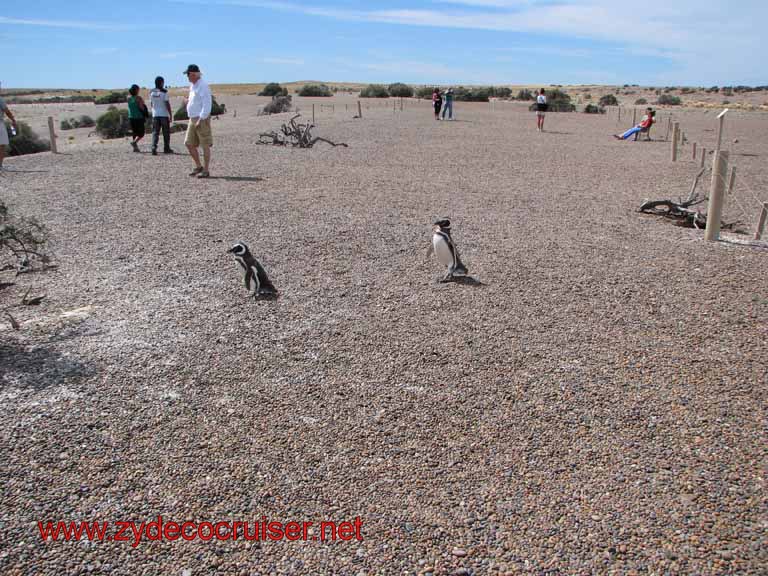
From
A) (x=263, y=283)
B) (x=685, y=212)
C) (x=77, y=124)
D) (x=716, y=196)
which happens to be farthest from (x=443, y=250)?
(x=77, y=124)

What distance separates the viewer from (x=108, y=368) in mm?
4457

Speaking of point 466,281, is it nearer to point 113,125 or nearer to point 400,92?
point 113,125

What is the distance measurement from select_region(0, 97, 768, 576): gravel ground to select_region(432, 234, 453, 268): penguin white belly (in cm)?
40

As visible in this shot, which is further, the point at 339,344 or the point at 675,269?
the point at 675,269

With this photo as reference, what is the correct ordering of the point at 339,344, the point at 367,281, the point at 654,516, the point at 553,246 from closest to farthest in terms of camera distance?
the point at 654,516 → the point at 339,344 → the point at 367,281 → the point at 553,246

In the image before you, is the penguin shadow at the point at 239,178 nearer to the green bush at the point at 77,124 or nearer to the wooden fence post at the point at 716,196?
the wooden fence post at the point at 716,196

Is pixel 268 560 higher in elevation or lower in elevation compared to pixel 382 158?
lower

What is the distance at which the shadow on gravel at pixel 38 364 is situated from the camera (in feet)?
13.9

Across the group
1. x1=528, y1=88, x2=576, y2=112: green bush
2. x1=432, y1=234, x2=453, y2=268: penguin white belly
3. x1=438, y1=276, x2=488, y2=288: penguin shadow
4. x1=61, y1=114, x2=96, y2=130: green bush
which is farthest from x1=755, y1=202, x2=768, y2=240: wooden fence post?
x1=528, y1=88, x2=576, y2=112: green bush

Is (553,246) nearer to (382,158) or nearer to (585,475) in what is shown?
(585,475)

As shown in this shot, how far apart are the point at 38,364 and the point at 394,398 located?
2573 mm

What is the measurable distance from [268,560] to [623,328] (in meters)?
3.63

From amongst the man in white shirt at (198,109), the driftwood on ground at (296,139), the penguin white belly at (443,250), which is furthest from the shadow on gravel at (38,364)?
the driftwood on ground at (296,139)

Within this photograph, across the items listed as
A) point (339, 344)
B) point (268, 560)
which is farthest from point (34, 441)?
point (339, 344)
